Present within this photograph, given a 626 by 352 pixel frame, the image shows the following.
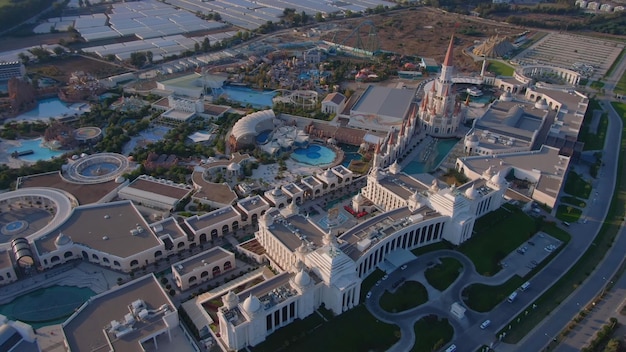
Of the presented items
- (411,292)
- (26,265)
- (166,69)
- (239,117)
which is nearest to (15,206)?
(26,265)

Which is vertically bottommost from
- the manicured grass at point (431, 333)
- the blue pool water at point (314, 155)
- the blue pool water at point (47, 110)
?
the manicured grass at point (431, 333)

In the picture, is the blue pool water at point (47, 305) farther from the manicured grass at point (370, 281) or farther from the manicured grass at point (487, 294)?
the manicured grass at point (487, 294)

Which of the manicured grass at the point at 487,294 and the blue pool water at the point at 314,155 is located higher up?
the blue pool water at the point at 314,155

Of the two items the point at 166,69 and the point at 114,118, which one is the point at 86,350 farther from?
the point at 166,69

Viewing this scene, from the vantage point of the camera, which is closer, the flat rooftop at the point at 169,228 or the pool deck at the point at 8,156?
the flat rooftop at the point at 169,228

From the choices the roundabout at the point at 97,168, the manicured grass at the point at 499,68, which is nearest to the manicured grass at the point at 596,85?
the manicured grass at the point at 499,68

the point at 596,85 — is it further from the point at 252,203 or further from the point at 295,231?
the point at 295,231

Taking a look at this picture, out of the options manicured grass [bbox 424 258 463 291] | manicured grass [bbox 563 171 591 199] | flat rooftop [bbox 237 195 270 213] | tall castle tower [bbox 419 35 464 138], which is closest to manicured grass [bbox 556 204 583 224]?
manicured grass [bbox 563 171 591 199]
